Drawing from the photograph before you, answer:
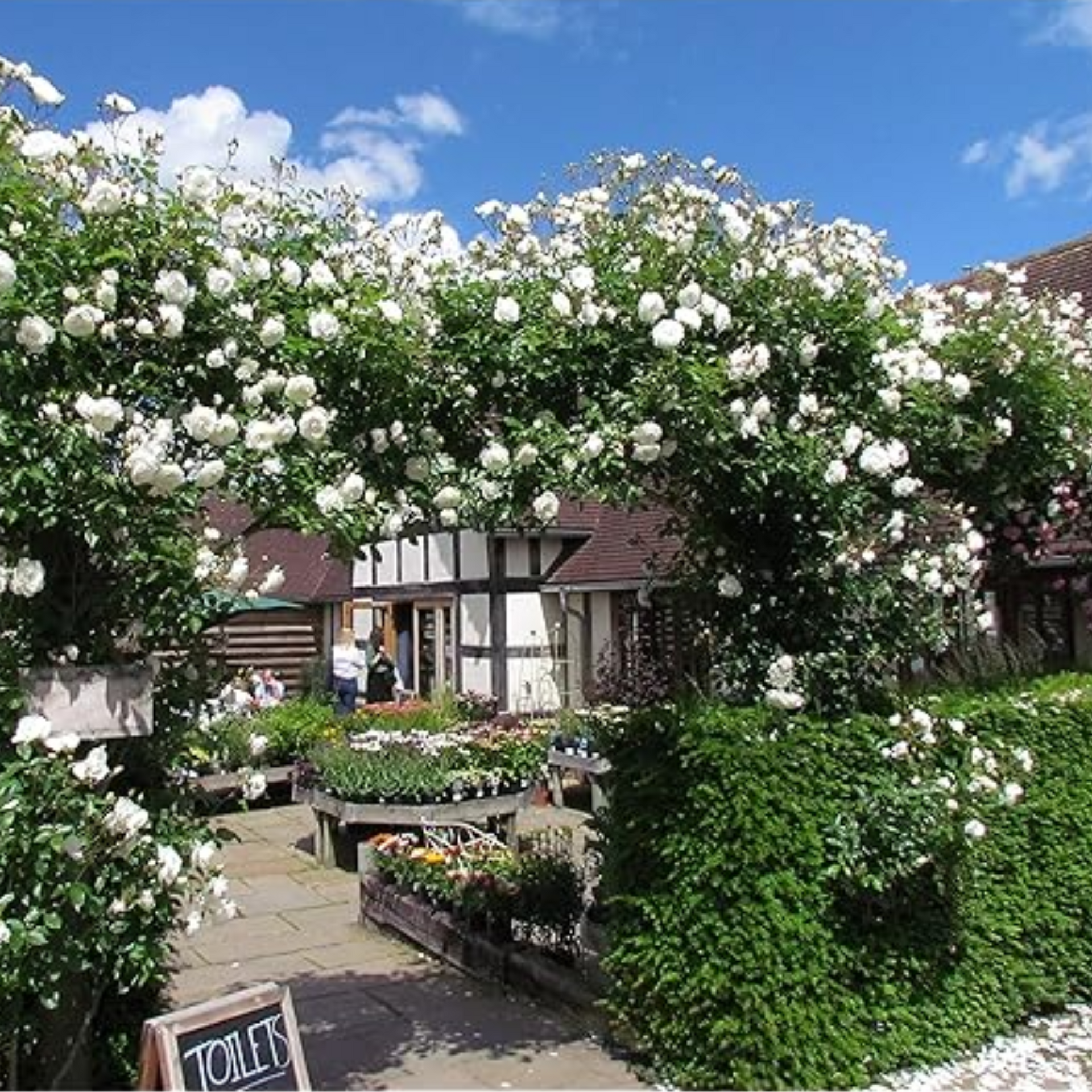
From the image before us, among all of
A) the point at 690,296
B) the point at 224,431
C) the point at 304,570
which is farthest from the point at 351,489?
the point at 304,570

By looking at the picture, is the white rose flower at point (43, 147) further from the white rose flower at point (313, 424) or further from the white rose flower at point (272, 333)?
the white rose flower at point (313, 424)

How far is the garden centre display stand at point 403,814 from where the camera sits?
29.7 feet

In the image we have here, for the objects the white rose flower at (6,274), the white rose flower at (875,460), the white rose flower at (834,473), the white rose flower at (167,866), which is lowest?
the white rose flower at (167,866)

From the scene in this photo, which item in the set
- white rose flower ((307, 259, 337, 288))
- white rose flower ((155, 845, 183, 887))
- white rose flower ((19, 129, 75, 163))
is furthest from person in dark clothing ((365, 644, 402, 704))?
white rose flower ((19, 129, 75, 163))

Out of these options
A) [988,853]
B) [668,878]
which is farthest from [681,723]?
[988,853]

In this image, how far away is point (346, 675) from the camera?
610 inches

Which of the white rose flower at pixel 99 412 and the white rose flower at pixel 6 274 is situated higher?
the white rose flower at pixel 6 274

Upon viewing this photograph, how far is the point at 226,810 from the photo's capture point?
1111 cm

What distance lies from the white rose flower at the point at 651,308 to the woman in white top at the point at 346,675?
11532 millimetres

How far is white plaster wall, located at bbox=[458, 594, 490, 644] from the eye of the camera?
55.6ft

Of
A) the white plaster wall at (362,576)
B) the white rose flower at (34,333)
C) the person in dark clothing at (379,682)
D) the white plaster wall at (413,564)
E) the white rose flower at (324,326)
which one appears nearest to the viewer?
the white rose flower at (34,333)

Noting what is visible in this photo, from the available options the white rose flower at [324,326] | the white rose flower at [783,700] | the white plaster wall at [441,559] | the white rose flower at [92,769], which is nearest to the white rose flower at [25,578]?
the white rose flower at [92,769]

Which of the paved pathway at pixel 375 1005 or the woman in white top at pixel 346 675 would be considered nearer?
the paved pathway at pixel 375 1005

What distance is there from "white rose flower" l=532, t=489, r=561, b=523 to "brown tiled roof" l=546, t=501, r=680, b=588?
8.99m
